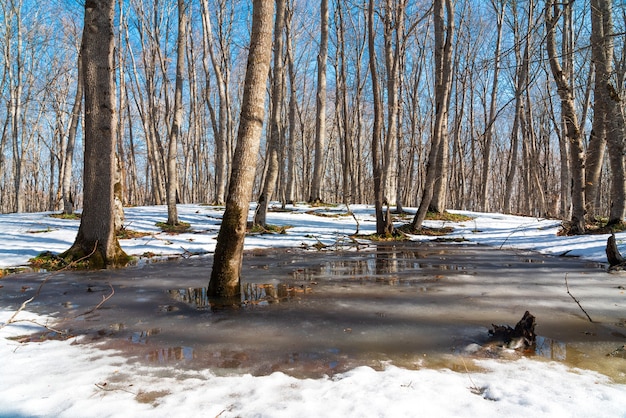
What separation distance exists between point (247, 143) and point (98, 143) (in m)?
4.07

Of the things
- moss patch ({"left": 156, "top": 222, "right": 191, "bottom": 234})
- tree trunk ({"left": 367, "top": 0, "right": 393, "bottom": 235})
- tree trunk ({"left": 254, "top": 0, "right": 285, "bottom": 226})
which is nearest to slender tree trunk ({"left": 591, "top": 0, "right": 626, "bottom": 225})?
tree trunk ({"left": 367, "top": 0, "right": 393, "bottom": 235})

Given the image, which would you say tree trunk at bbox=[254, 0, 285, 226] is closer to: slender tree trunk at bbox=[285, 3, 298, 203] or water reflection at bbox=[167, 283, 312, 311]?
slender tree trunk at bbox=[285, 3, 298, 203]

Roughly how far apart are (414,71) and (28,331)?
94.8 feet

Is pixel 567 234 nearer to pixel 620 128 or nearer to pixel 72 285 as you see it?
pixel 620 128

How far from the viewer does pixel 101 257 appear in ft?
21.7

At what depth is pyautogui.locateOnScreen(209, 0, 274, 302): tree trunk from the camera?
4.02m

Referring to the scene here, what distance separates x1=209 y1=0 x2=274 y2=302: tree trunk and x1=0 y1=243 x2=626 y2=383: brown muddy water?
26.8 inches

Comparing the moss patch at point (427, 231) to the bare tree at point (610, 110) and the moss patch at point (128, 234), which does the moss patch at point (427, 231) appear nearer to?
the bare tree at point (610, 110)

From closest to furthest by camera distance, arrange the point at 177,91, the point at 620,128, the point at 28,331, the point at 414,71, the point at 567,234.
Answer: the point at 28,331
the point at 620,128
the point at 567,234
the point at 177,91
the point at 414,71

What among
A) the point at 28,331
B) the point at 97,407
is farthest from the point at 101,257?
the point at 97,407

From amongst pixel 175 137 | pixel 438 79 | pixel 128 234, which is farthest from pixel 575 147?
pixel 128 234

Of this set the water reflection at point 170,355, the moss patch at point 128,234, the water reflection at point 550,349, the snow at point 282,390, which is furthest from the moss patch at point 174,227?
the water reflection at point 550,349

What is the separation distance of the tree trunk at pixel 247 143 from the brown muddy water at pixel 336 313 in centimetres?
68

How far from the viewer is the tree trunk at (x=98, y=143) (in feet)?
21.3
